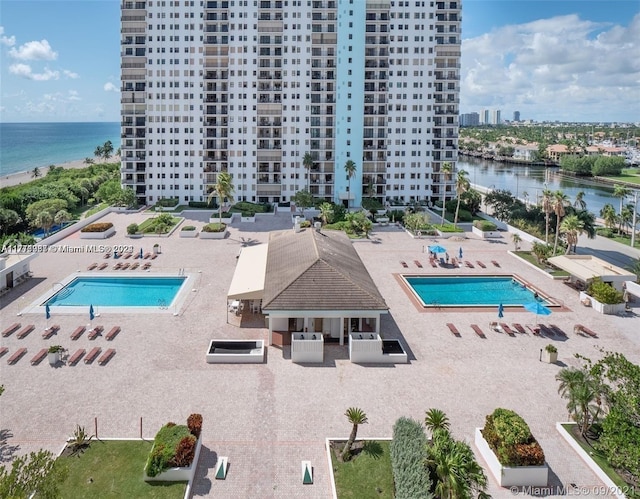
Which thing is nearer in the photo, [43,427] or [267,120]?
[43,427]

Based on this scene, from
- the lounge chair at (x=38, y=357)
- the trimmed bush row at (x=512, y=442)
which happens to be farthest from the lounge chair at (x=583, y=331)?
the lounge chair at (x=38, y=357)

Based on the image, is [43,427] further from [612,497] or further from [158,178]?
[158,178]

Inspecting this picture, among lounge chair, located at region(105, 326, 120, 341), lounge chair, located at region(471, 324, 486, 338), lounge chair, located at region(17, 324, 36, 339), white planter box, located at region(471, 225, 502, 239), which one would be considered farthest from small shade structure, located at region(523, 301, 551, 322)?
lounge chair, located at region(17, 324, 36, 339)

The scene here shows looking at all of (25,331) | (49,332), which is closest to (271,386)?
(49,332)

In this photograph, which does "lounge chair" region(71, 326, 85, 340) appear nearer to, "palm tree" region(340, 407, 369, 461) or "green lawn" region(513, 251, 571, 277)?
A: "palm tree" region(340, 407, 369, 461)

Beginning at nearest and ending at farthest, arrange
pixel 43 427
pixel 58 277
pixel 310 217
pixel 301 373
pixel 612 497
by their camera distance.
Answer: pixel 612 497, pixel 43 427, pixel 301 373, pixel 58 277, pixel 310 217

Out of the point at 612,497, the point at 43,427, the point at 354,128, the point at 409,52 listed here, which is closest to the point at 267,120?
the point at 354,128

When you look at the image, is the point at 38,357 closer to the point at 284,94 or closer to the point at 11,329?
the point at 11,329
